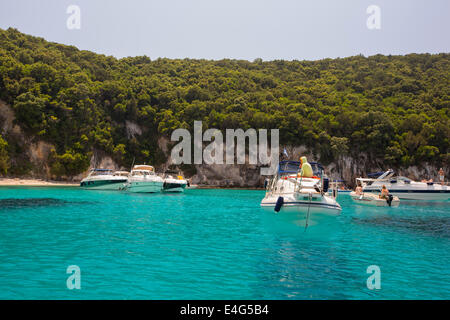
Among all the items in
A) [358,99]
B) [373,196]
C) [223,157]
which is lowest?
[373,196]

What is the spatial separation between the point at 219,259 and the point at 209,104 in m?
73.4

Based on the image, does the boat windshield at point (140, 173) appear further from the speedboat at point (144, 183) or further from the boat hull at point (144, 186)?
the boat hull at point (144, 186)

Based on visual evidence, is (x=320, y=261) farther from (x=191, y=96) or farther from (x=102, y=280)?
(x=191, y=96)

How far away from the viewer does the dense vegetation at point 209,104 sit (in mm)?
69188

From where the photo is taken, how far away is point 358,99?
83750mm

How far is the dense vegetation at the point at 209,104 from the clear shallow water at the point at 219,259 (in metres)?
57.3

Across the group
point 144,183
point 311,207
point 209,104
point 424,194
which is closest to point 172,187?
point 144,183

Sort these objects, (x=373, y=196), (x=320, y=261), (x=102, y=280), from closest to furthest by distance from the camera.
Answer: (x=102, y=280) < (x=320, y=261) < (x=373, y=196)

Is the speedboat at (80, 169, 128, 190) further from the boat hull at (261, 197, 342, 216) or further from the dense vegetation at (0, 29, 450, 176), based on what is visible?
the boat hull at (261, 197, 342, 216)

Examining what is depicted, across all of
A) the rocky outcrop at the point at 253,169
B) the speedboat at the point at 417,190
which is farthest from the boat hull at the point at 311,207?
the rocky outcrop at the point at 253,169

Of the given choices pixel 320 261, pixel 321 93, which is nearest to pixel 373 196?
pixel 320 261

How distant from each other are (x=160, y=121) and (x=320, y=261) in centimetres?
7502

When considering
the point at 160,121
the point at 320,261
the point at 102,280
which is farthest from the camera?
the point at 160,121

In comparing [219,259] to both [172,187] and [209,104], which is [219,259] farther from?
[209,104]
